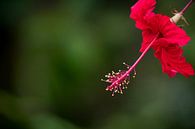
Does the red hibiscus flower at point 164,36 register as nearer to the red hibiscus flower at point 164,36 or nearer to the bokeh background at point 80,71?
the red hibiscus flower at point 164,36

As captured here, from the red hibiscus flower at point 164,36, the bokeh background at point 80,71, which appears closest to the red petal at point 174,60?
the red hibiscus flower at point 164,36

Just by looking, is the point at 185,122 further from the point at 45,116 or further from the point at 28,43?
the point at 28,43

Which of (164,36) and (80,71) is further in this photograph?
(80,71)

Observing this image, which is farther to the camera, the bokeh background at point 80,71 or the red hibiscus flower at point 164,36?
the bokeh background at point 80,71

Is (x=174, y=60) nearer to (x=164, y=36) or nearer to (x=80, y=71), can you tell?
(x=164, y=36)

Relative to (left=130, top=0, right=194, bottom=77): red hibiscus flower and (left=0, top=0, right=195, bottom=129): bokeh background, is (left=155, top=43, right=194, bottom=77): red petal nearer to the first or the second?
(left=130, top=0, right=194, bottom=77): red hibiscus flower

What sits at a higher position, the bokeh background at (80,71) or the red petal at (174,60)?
the red petal at (174,60)

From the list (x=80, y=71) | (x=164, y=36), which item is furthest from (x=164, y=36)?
(x=80, y=71)

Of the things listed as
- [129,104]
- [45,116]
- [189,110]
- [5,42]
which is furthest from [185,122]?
[5,42]

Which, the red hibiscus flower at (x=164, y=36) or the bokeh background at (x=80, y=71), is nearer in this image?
the red hibiscus flower at (x=164, y=36)
